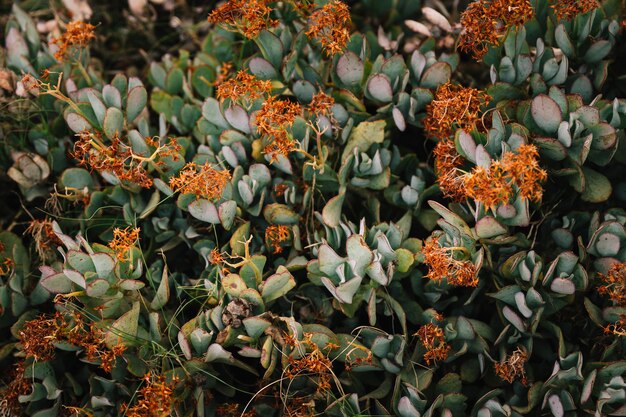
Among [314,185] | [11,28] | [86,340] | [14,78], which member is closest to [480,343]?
[314,185]

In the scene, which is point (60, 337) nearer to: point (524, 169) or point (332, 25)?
point (332, 25)

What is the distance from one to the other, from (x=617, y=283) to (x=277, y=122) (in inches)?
34.3

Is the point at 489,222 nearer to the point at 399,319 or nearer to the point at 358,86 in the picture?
the point at 399,319

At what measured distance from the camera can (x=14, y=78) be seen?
6.02 ft

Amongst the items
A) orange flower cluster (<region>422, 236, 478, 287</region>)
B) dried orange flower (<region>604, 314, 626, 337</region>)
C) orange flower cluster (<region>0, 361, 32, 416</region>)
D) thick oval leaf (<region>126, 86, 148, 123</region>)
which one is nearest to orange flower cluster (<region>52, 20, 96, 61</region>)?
thick oval leaf (<region>126, 86, 148, 123</region>)

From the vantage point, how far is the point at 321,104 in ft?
5.16

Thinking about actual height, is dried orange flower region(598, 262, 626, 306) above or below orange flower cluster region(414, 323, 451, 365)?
above

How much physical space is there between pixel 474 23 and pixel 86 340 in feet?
4.00

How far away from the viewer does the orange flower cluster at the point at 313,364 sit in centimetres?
136

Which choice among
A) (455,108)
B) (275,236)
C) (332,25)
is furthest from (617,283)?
(332,25)

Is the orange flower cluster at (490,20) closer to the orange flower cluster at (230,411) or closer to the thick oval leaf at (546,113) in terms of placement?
the thick oval leaf at (546,113)

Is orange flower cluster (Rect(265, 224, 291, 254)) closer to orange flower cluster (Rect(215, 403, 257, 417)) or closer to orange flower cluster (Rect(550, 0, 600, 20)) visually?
orange flower cluster (Rect(215, 403, 257, 417))

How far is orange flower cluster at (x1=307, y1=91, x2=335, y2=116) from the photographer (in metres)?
1.58

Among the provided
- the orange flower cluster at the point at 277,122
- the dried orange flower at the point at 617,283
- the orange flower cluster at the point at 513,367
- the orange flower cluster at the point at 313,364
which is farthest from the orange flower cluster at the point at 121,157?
the dried orange flower at the point at 617,283
